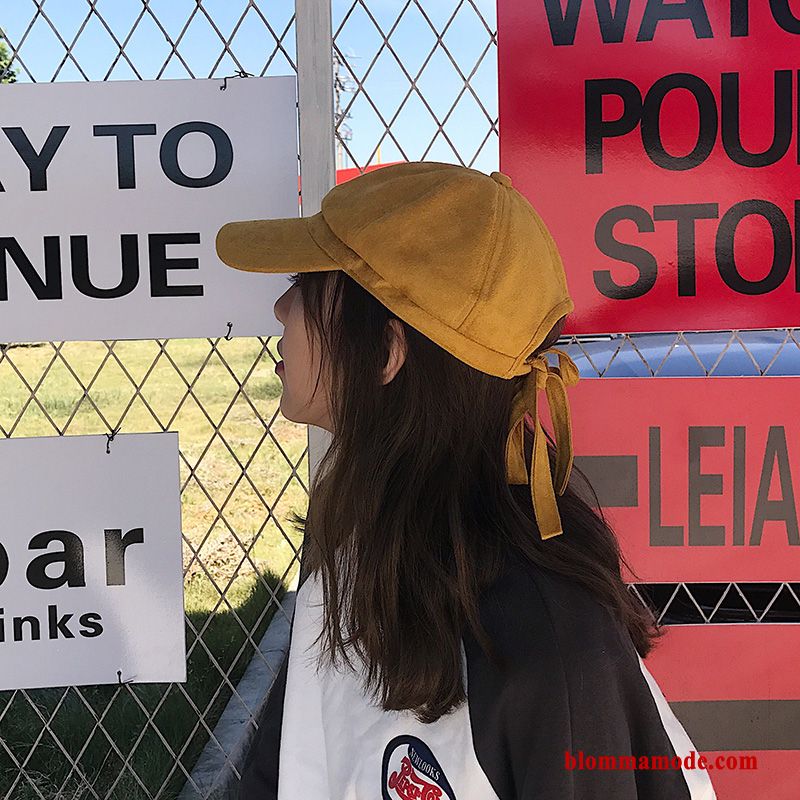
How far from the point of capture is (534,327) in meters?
1.09

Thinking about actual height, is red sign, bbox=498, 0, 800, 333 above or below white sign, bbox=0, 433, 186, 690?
above

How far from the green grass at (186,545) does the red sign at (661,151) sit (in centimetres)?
75

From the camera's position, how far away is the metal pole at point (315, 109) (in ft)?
6.33

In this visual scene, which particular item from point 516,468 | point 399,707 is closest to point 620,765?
point 399,707

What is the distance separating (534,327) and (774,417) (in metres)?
1.13

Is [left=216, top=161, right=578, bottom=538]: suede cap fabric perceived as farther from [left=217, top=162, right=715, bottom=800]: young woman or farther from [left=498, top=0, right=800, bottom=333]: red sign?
[left=498, top=0, right=800, bottom=333]: red sign

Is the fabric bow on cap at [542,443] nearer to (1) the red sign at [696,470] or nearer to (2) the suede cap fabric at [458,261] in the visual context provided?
(2) the suede cap fabric at [458,261]

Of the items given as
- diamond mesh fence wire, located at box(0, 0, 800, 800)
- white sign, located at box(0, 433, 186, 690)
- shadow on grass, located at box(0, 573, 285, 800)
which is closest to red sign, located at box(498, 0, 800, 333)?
diamond mesh fence wire, located at box(0, 0, 800, 800)

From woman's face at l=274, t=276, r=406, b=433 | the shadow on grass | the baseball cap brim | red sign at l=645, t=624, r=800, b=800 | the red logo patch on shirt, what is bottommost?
the shadow on grass

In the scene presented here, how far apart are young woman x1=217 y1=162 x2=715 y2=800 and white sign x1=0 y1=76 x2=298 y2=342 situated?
0.73 metres

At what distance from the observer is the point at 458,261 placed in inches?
41.4

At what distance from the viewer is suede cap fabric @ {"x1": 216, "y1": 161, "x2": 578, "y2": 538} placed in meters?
1.05

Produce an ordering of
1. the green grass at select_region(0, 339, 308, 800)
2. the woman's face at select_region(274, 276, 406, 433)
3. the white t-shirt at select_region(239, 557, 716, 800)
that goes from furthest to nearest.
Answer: the green grass at select_region(0, 339, 308, 800), the woman's face at select_region(274, 276, 406, 433), the white t-shirt at select_region(239, 557, 716, 800)

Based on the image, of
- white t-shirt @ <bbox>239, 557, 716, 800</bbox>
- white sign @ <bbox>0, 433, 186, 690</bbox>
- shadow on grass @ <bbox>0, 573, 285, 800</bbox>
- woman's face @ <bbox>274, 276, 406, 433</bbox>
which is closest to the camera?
white t-shirt @ <bbox>239, 557, 716, 800</bbox>
